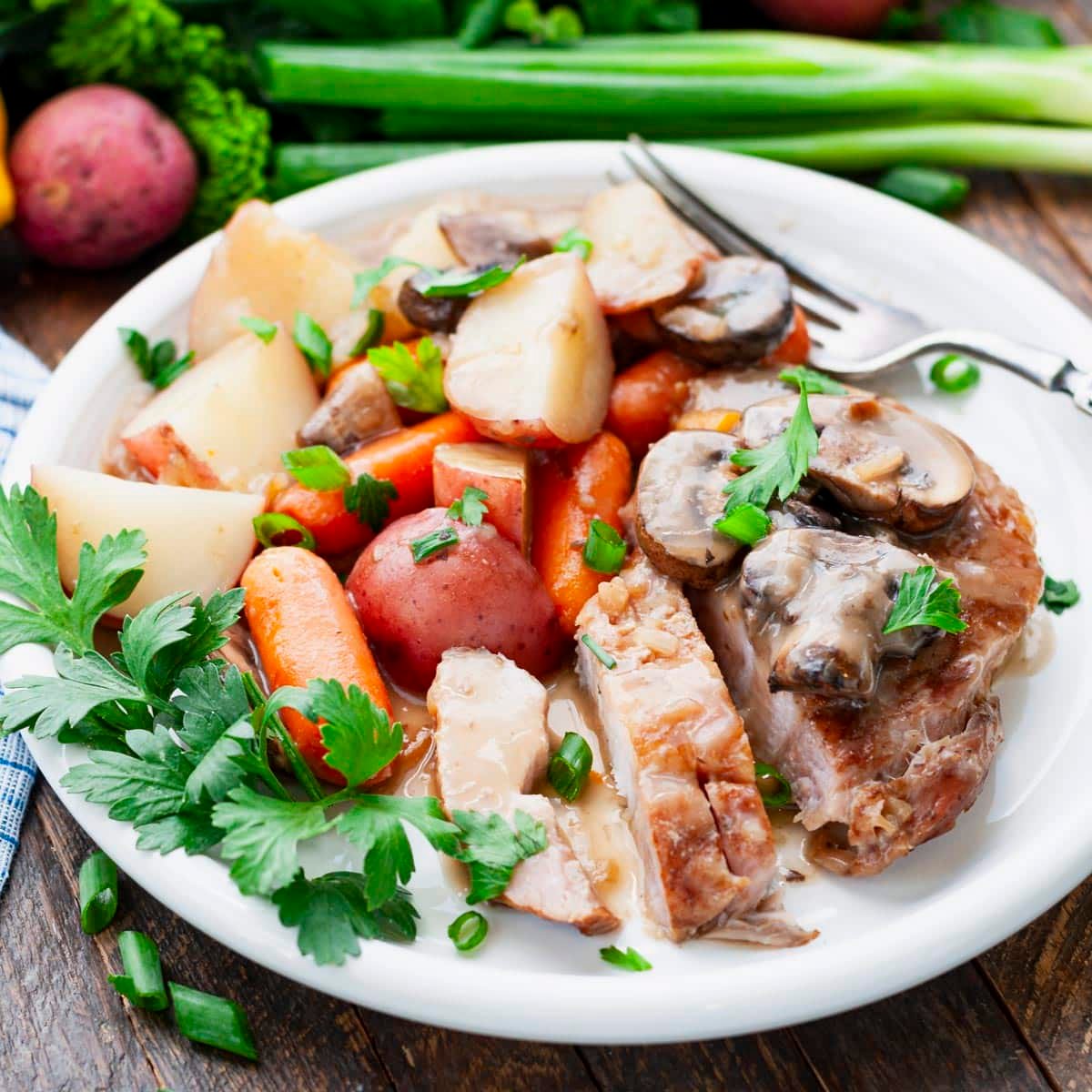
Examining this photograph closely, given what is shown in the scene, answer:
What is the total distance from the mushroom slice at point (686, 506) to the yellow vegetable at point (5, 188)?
7.71ft

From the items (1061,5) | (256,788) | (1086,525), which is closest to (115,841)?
(256,788)

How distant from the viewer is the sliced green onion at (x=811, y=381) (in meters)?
2.88

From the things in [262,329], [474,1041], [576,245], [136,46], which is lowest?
[474,1041]

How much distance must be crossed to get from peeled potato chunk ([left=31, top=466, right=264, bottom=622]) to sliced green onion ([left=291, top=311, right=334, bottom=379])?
1.73 feet

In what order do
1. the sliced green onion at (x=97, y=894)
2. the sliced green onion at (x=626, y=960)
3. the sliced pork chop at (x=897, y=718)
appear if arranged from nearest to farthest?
the sliced green onion at (x=626, y=960) < the sliced pork chop at (x=897, y=718) < the sliced green onion at (x=97, y=894)

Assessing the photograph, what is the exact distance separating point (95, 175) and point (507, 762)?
2523mm

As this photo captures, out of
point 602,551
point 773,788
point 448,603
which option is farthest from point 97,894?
point 773,788

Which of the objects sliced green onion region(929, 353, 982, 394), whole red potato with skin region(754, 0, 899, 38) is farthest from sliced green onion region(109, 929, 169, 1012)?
whole red potato with skin region(754, 0, 899, 38)

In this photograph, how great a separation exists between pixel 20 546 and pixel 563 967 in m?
1.37

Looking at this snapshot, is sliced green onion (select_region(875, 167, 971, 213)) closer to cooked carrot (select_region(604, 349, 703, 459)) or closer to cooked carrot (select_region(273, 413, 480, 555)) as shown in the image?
cooked carrot (select_region(604, 349, 703, 459))

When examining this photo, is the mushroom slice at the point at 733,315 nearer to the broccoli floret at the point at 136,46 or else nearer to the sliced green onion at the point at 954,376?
the sliced green onion at the point at 954,376

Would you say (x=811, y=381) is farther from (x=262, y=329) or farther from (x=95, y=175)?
(x=95, y=175)

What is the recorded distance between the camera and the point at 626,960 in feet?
6.98

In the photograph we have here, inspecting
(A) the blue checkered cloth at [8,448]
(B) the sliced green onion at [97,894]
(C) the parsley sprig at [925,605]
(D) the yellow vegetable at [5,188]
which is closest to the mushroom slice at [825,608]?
(C) the parsley sprig at [925,605]
